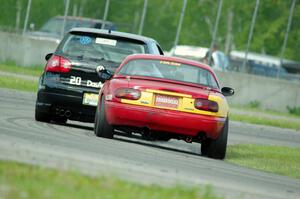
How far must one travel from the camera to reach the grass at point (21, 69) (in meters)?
37.5

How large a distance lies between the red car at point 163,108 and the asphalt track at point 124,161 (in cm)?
32

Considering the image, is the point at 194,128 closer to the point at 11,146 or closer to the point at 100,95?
the point at 100,95

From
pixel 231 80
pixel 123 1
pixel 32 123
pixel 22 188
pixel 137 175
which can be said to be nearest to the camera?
pixel 22 188

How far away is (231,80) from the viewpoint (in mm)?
38625

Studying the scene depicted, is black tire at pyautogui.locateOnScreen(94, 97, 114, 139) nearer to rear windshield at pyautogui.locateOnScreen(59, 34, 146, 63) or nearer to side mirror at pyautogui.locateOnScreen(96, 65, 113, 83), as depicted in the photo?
side mirror at pyautogui.locateOnScreen(96, 65, 113, 83)

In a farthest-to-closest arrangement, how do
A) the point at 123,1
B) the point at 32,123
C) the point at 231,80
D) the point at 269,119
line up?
the point at 123,1 < the point at 231,80 < the point at 269,119 < the point at 32,123

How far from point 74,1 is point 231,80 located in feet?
69.3

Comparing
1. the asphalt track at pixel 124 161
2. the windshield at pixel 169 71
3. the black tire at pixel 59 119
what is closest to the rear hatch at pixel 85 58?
the asphalt track at pixel 124 161

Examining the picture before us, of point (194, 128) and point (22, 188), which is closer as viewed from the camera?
point (22, 188)

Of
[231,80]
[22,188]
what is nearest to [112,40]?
[22,188]

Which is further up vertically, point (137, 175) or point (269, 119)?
point (137, 175)

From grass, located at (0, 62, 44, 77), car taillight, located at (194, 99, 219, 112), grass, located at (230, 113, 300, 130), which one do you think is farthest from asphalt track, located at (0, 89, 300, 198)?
grass, located at (0, 62, 44, 77)

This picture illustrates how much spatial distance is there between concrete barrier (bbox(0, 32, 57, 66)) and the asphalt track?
67.1 feet

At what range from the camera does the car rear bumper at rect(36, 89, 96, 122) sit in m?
18.6
